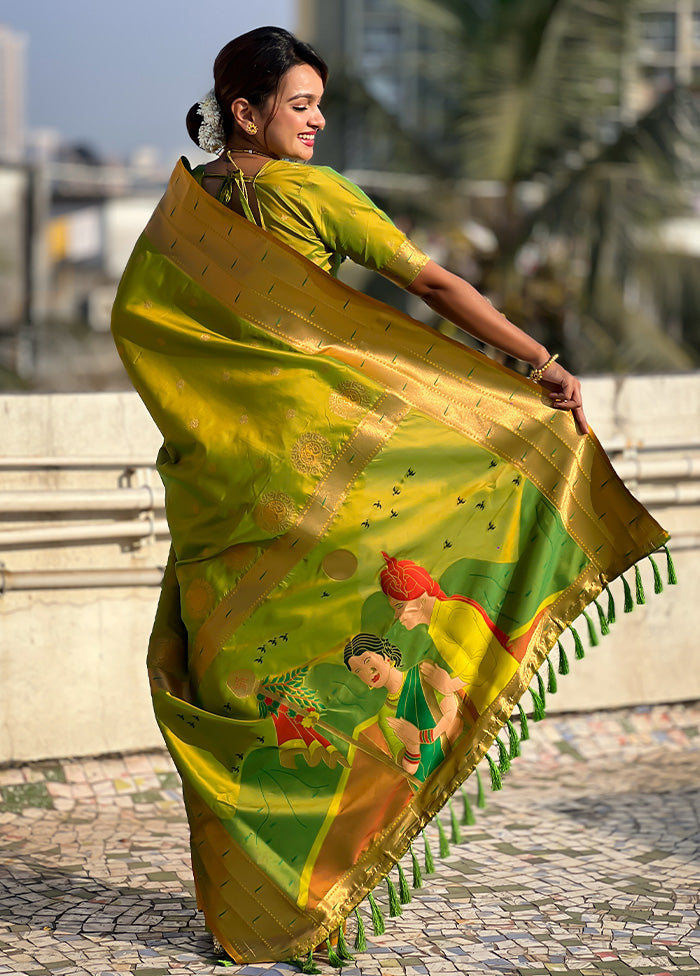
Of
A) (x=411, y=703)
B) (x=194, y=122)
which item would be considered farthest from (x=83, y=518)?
(x=411, y=703)

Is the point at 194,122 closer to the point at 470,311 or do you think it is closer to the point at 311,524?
the point at 470,311

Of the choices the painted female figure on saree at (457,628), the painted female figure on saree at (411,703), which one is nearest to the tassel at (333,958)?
the painted female figure on saree at (411,703)

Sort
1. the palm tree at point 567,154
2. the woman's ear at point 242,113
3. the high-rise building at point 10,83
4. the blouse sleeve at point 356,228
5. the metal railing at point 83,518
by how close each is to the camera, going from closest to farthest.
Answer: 1. the blouse sleeve at point 356,228
2. the woman's ear at point 242,113
3. the metal railing at point 83,518
4. the palm tree at point 567,154
5. the high-rise building at point 10,83

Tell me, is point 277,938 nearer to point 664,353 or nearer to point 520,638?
point 520,638

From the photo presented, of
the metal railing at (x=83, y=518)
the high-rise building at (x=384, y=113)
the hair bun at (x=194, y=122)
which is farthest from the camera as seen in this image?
the high-rise building at (x=384, y=113)

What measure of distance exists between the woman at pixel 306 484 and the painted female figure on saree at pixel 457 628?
0.03 metres

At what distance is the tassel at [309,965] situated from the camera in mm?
2848

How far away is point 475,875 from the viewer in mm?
3539

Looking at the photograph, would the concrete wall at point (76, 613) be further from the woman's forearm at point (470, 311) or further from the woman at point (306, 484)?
the woman's forearm at point (470, 311)

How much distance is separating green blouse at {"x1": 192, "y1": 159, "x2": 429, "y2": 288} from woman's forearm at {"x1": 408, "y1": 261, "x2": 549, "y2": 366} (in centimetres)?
4

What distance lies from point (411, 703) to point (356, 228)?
102 cm

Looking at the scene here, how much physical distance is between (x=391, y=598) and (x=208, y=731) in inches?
19.6

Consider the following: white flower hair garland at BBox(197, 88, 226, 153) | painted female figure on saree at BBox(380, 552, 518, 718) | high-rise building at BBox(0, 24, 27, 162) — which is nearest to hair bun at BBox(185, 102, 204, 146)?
white flower hair garland at BBox(197, 88, 226, 153)

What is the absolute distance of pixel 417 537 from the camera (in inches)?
114
